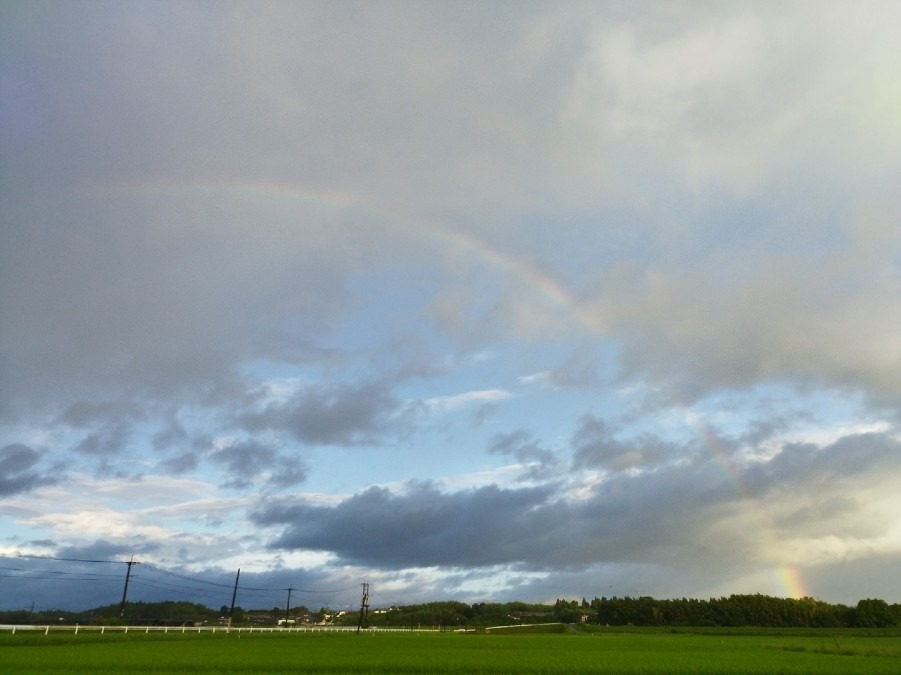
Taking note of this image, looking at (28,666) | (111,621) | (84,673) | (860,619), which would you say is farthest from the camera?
(860,619)

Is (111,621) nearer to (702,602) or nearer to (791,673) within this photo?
(791,673)

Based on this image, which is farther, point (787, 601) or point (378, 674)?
point (787, 601)

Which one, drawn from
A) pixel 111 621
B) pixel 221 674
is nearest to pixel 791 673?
pixel 221 674

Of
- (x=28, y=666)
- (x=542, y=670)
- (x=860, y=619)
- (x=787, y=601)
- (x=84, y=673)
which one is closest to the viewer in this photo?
(x=84, y=673)

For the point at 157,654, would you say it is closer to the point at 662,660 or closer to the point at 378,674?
the point at 378,674

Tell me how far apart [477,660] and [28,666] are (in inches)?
858

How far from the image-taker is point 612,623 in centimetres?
18275

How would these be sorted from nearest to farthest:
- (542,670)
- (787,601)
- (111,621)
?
1. (542,670)
2. (111,621)
3. (787,601)

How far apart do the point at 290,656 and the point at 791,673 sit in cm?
2720

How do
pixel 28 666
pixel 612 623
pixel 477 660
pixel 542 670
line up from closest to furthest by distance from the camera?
pixel 28 666 < pixel 542 670 < pixel 477 660 < pixel 612 623

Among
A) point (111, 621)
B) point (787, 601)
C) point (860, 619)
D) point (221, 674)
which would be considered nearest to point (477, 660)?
point (221, 674)

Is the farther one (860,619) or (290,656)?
(860,619)

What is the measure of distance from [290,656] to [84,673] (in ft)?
49.0

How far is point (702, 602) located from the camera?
175625 mm
